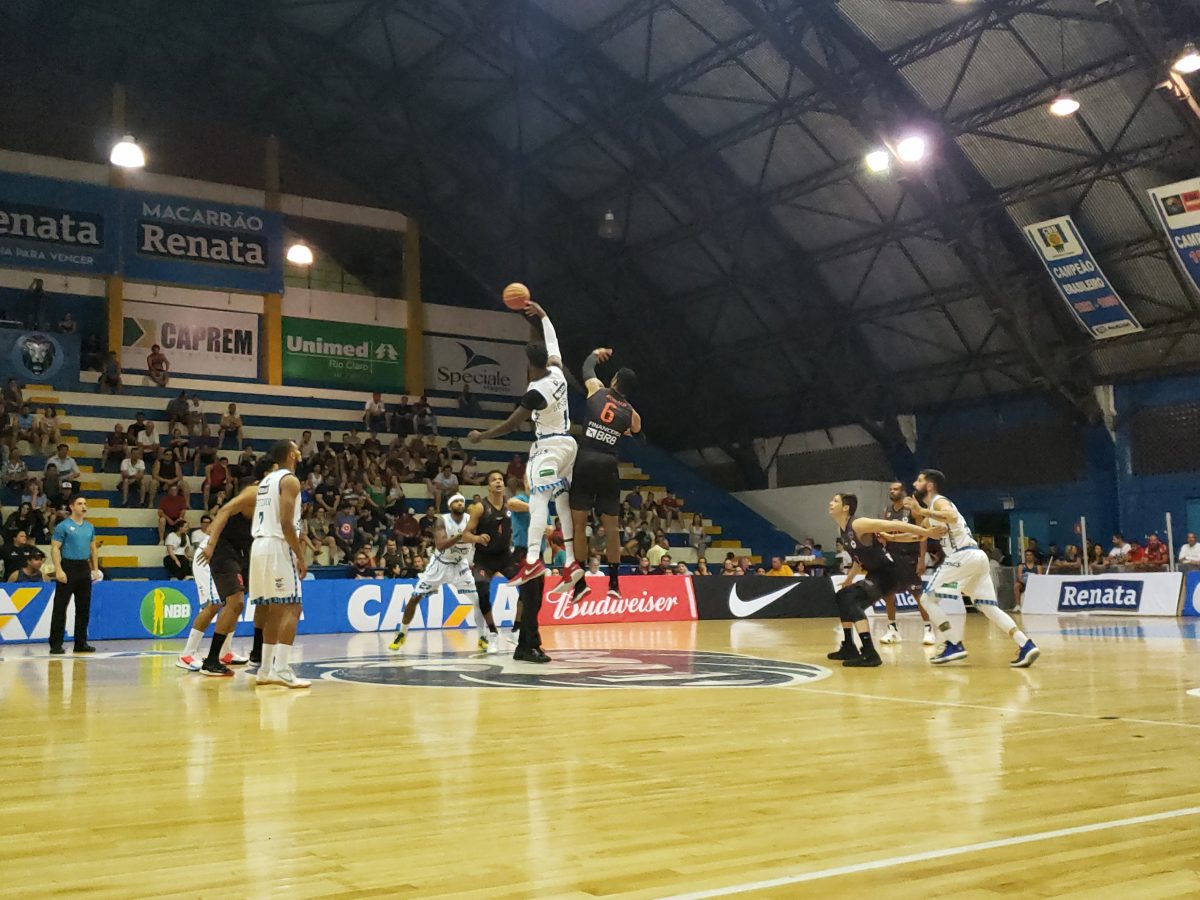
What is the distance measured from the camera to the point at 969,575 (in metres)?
11.6

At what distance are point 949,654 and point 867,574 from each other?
1.26m

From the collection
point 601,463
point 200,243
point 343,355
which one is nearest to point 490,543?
point 601,463

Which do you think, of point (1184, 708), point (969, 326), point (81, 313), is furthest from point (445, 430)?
point (1184, 708)

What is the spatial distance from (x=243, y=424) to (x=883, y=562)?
65.1 ft

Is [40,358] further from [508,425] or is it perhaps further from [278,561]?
[508,425]

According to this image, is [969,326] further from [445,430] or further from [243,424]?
[243,424]

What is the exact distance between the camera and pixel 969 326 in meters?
27.5

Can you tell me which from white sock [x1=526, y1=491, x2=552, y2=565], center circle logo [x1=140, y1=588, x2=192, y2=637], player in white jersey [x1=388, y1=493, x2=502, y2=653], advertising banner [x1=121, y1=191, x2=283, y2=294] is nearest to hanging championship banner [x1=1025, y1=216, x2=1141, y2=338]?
player in white jersey [x1=388, y1=493, x2=502, y2=653]

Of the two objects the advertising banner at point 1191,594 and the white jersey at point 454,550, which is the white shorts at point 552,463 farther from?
the advertising banner at point 1191,594

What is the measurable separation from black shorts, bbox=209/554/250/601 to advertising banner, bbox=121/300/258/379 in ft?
64.3

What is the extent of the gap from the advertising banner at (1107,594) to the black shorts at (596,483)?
55.8 feet

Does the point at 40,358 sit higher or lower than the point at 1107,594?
higher

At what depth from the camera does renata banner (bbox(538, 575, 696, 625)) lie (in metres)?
21.2

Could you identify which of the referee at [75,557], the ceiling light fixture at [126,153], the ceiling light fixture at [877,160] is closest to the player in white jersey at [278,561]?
the referee at [75,557]
